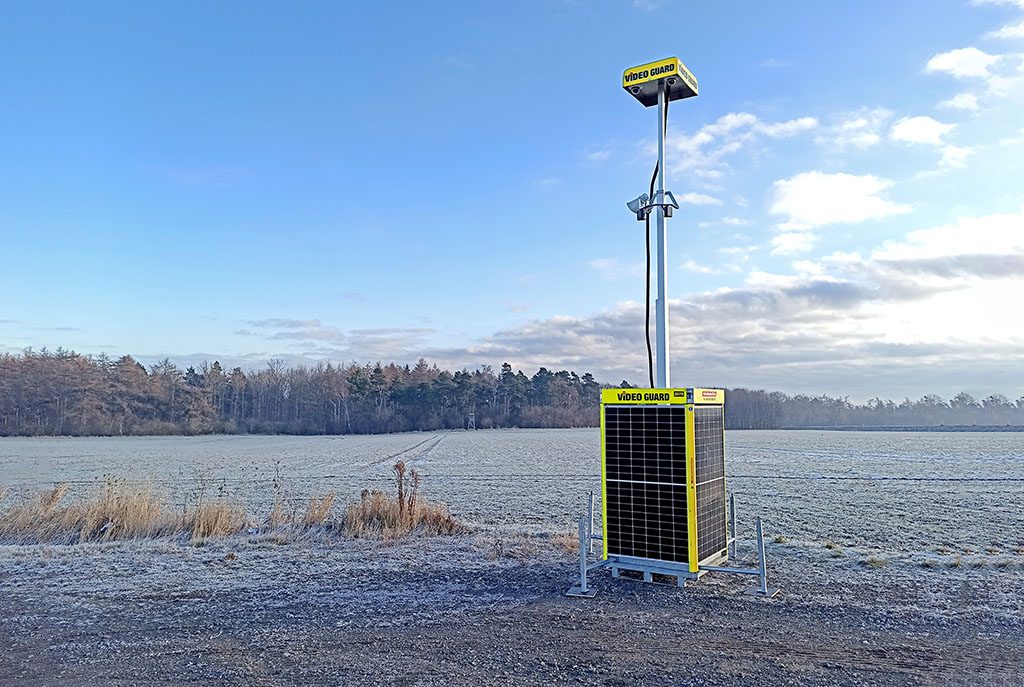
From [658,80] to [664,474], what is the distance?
5130 millimetres

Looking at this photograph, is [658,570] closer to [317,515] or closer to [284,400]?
[317,515]

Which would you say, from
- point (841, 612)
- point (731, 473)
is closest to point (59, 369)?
point (731, 473)

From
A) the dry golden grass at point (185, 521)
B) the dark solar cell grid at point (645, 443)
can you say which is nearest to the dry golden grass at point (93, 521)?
the dry golden grass at point (185, 521)

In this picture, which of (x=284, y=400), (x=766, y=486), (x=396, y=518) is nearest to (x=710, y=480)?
(x=396, y=518)

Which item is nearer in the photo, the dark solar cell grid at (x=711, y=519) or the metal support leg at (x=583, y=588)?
the metal support leg at (x=583, y=588)

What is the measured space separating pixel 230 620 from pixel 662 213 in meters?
7.00

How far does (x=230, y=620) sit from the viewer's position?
7.82 meters

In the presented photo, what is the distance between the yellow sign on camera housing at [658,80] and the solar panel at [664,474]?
411 centimetres

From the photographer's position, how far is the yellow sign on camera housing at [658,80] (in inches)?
393

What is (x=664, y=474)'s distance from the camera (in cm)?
903

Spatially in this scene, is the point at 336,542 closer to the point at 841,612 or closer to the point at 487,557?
the point at 487,557

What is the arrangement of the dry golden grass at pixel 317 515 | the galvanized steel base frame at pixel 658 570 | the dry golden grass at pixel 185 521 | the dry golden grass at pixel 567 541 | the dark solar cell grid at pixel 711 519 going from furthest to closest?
the dry golden grass at pixel 317 515
the dry golden grass at pixel 185 521
the dry golden grass at pixel 567 541
the dark solar cell grid at pixel 711 519
the galvanized steel base frame at pixel 658 570

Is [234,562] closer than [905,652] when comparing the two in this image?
No

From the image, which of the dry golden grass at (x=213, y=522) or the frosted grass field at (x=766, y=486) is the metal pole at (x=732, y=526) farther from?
the dry golden grass at (x=213, y=522)
